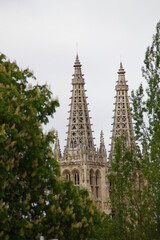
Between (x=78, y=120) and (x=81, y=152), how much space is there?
507 centimetres

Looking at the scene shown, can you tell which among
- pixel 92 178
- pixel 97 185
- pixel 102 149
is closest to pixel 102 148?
pixel 102 149

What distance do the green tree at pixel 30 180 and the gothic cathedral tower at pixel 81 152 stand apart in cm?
9760

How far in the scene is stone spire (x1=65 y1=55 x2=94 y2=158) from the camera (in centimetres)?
14500

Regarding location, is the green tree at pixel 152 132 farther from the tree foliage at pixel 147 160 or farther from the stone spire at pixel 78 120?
the stone spire at pixel 78 120

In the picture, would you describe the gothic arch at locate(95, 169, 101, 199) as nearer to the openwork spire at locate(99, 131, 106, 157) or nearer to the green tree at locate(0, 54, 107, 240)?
the openwork spire at locate(99, 131, 106, 157)

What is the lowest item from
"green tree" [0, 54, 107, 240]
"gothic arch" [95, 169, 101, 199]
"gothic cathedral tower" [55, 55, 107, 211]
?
"green tree" [0, 54, 107, 240]

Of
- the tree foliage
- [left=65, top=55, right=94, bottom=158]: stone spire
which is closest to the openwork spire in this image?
[left=65, top=55, right=94, bottom=158]: stone spire

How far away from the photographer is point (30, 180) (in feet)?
145

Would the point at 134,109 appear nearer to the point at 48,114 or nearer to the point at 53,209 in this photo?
the point at 48,114

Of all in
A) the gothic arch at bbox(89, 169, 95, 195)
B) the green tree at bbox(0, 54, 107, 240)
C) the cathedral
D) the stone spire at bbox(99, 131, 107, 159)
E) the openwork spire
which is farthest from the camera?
the openwork spire

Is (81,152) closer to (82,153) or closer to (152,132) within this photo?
(82,153)

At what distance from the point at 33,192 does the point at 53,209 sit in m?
1.26

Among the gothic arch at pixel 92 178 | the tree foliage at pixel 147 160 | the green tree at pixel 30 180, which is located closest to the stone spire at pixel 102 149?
the gothic arch at pixel 92 178

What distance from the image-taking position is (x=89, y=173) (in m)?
146
